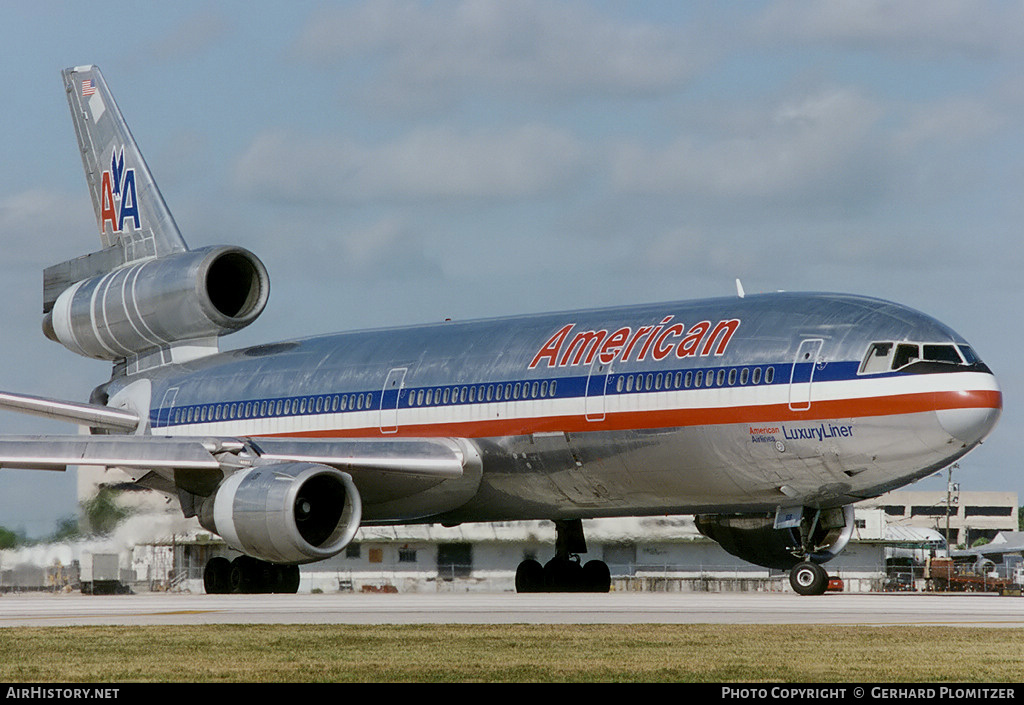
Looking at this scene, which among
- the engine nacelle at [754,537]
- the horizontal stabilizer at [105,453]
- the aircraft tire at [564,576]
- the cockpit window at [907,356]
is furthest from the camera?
the aircraft tire at [564,576]

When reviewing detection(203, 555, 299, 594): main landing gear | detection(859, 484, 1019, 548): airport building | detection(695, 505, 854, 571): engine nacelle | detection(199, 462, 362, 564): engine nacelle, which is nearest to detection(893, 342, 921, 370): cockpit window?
detection(695, 505, 854, 571): engine nacelle

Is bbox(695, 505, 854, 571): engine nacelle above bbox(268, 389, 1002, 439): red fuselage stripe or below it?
below

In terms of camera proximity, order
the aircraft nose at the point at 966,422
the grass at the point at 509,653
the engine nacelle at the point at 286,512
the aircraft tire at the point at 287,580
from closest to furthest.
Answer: the grass at the point at 509,653
the aircraft nose at the point at 966,422
the engine nacelle at the point at 286,512
the aircraft tire at the point at 287,580

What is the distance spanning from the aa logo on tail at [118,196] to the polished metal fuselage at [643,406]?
18.8 feet

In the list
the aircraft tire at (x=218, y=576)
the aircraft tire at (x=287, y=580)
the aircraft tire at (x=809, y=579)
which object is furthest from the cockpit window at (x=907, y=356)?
the aircraft tire at (x=218, y=576)

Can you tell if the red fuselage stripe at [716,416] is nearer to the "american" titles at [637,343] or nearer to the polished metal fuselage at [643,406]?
the polished metal fuselage at [643,406]

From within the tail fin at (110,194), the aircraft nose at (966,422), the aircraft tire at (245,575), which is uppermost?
the tail fin at (110,194)

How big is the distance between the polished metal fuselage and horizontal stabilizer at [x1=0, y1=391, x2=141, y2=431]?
118 inches

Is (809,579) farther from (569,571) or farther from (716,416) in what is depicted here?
(569,571)

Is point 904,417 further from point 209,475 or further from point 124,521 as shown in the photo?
point 124,521

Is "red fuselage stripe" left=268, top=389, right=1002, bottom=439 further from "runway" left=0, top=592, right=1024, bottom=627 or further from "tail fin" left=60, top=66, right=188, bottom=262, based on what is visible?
"tail fin" left=60, top=66, right=188, bottom=262

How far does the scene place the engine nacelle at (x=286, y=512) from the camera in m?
21.4

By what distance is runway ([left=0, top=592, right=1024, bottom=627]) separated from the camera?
1725cm

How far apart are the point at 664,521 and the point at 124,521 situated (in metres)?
9.83
